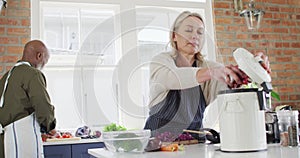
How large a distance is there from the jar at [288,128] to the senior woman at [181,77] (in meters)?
0.24

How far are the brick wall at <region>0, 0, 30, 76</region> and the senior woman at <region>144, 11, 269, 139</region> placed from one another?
211 centimetres

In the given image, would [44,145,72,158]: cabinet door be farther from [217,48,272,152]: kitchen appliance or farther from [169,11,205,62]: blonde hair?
[217,48,272,152]: kitchen appliance

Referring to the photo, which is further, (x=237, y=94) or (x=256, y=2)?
(x=256, y=2)

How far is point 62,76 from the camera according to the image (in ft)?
10.7

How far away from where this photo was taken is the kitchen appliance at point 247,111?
105 cm

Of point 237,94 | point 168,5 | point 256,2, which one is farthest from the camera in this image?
point 256,2

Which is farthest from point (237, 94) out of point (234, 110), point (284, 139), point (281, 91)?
point (281, 91)

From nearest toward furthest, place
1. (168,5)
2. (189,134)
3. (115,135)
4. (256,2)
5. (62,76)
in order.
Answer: (115,135)
(189,134)
(62,76)
(168,5)
(256,2)

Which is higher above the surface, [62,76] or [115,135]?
[62,76]

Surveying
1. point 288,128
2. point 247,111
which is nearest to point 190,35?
point 247,111

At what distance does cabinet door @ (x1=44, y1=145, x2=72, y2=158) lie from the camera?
104 inches

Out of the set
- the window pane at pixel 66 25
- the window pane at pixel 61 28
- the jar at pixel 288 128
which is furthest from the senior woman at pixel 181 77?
the window pane at pixel 61 28

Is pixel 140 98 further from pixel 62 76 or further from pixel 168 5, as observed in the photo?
pixel 168 5

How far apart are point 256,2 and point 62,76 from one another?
212 cm
